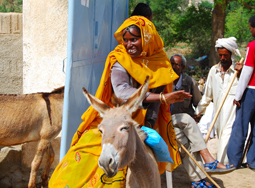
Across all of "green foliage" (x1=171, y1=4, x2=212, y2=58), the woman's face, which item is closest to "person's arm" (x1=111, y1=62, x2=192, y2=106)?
the woman's face

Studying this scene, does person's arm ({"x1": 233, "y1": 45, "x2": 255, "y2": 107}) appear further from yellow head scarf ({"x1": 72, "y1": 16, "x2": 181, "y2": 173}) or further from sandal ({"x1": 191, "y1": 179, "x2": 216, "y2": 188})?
yellow head scarf ({"x1": 72, "y1": 16, "x2": 181, "y2": 173})

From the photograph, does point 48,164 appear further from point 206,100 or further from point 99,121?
point 206,100

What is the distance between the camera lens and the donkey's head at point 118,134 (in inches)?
75.6

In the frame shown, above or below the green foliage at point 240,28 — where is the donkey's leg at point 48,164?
below

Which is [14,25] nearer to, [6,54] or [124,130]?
[6,54]

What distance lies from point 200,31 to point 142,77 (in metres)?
18.3

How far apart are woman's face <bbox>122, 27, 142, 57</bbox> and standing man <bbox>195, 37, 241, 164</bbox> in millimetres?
2239

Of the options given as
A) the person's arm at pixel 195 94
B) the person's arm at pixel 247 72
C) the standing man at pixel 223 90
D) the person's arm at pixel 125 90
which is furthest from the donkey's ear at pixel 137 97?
the person's arm at pixel 247 72

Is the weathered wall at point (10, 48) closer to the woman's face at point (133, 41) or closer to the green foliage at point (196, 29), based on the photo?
the woman's face at point (133, 41)

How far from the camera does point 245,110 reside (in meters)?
4.68

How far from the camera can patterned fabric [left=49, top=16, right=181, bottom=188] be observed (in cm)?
251

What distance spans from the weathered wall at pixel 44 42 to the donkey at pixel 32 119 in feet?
1.62

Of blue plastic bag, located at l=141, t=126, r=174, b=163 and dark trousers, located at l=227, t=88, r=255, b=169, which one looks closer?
blue plastic bag, located at l=141, t=126, r=174, b=163

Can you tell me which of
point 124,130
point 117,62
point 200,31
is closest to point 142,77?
point 117,62
